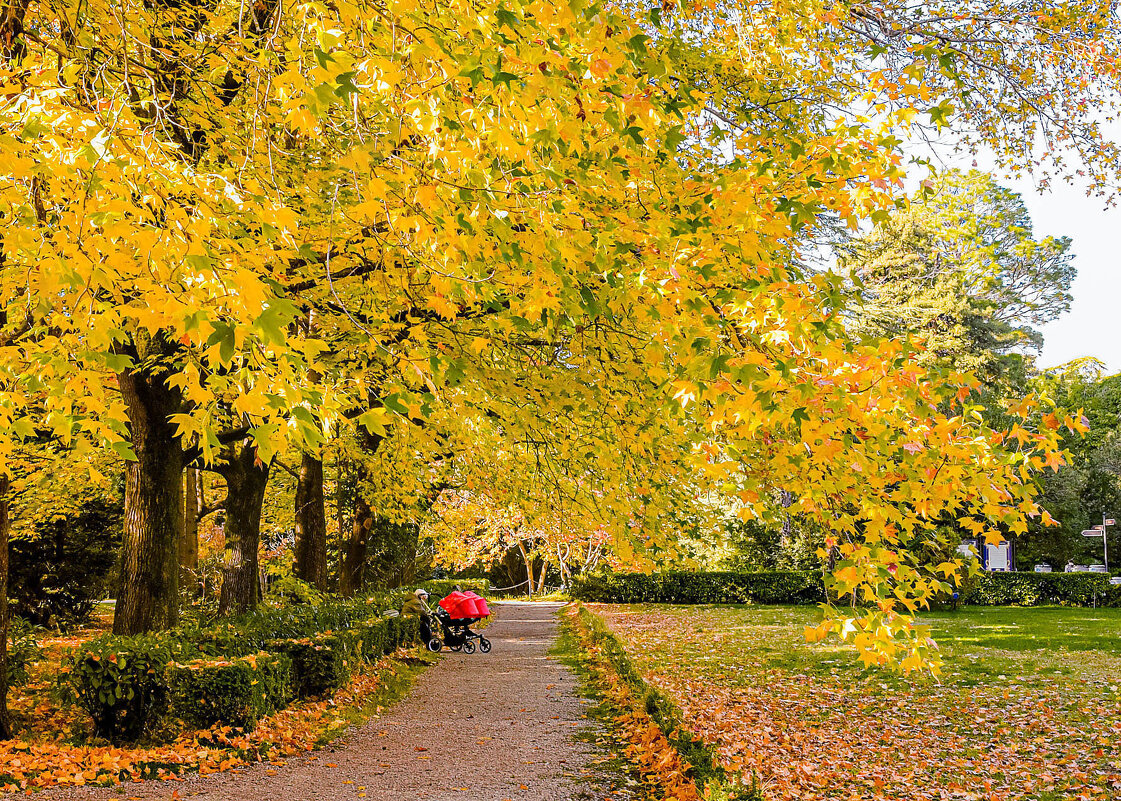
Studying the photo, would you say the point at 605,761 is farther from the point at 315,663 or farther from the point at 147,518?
the point at 147,518

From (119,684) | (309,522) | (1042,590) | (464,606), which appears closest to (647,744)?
(119,684)

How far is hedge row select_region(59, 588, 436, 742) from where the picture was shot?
704cm

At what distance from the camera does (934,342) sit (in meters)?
25.2

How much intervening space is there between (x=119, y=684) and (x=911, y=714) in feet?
27.3

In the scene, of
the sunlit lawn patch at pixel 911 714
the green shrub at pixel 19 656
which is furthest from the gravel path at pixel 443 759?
the green shrub at pixel 19 656

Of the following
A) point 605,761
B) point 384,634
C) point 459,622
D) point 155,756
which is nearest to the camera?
point 155,756

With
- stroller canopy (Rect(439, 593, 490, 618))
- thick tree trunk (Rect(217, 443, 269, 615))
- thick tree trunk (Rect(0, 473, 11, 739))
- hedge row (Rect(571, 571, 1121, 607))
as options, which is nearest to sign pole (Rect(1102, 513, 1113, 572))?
hedge row (Rect(571, 571, 1121, 607))

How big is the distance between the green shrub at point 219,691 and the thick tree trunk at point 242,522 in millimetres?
4953

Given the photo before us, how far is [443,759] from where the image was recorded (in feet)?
23.9

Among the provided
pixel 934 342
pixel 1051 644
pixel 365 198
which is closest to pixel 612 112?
pixel 365 198

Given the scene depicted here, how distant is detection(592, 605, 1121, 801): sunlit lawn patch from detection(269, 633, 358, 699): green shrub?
166 inches

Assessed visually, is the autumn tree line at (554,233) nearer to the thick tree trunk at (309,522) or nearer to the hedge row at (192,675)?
the hedge row at (192,675)

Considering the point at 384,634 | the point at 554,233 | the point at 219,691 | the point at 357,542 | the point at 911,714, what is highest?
the point at 554,233

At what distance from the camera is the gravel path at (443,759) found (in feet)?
20.1
